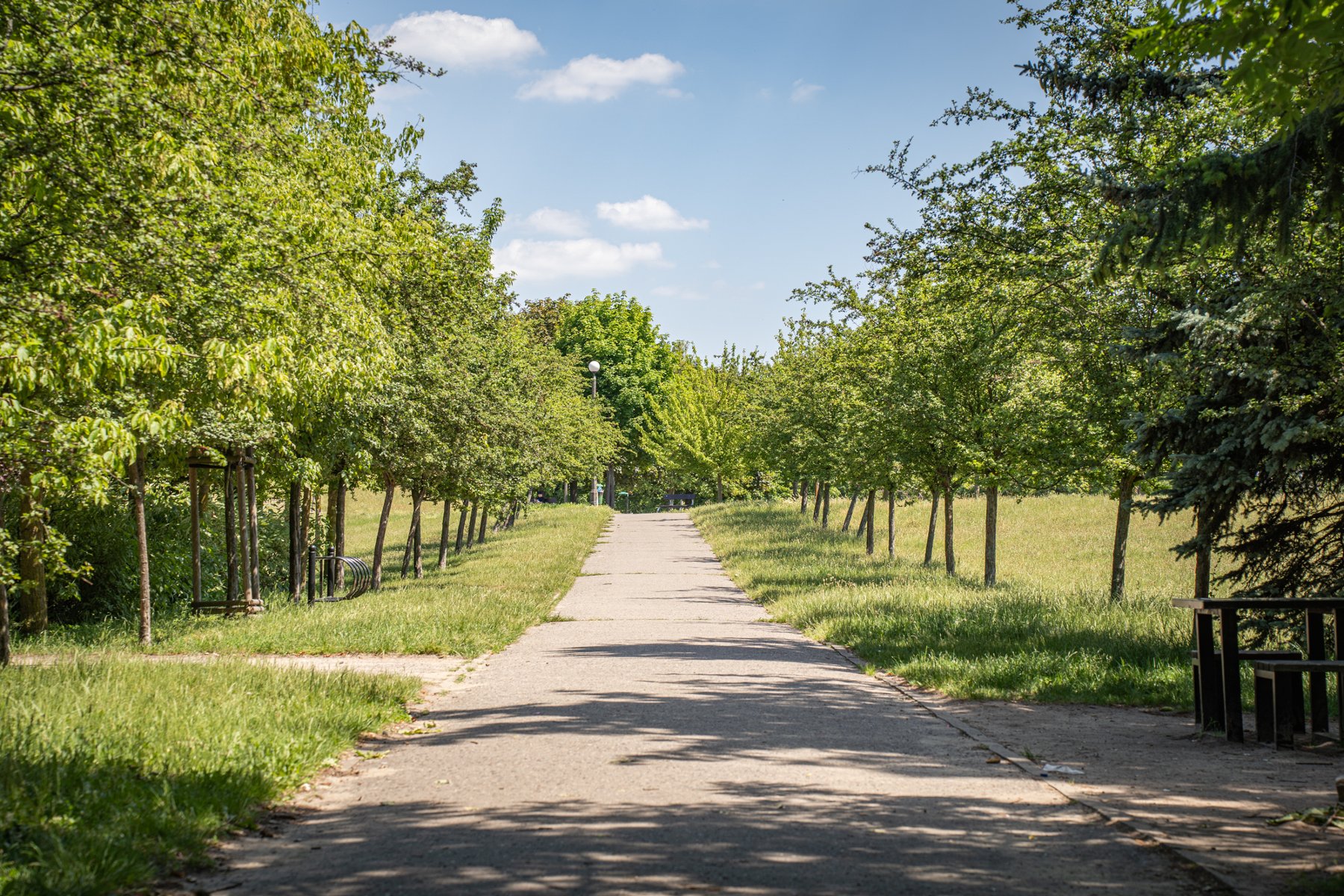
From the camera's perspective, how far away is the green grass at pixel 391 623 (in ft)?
40.6

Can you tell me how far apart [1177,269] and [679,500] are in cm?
6098

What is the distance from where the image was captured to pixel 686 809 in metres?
5.23

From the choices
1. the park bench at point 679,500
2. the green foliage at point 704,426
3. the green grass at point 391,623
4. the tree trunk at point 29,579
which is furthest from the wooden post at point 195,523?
the park bench at point 679,500

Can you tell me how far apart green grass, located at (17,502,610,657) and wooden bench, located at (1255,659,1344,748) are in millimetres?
7711

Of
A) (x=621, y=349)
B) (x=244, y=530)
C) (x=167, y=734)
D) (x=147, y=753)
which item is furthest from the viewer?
(x=621, y=349)

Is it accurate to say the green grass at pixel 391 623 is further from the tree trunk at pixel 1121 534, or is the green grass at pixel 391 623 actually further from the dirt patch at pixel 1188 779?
the tree trunk at pixel 1121 534

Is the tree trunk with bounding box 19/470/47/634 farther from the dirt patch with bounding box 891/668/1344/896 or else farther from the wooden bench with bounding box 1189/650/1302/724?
the wooden bench with bounding box 1189/650/1302/724

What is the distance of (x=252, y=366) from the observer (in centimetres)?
786

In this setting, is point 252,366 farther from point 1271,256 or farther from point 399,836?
point 1271,256

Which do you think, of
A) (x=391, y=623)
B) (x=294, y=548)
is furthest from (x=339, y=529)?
(x=391, y=623)

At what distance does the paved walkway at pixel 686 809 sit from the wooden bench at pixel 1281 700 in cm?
196

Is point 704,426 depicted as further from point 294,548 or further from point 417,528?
point 294,548

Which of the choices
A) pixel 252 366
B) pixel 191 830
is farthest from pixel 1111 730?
pixel 252 366

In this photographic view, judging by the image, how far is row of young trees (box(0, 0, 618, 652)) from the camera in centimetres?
733
